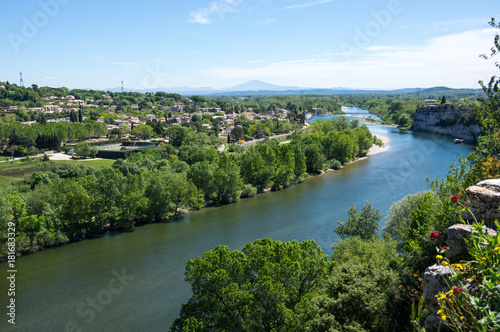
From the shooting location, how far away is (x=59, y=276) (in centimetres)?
1762

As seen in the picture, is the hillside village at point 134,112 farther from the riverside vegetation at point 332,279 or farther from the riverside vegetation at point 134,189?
the riverside vegetation at point 332,279

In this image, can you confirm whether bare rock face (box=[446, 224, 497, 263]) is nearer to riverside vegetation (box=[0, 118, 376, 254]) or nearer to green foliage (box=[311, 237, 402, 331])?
green foliage (box=[311, 237, 402, 331])

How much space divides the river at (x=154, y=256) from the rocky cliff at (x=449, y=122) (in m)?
34.9

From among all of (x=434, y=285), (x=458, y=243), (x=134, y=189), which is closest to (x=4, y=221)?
(x=134, y=189)

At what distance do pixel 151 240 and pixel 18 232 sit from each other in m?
7.67

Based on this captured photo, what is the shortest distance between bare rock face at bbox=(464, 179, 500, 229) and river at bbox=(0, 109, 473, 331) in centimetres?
1195

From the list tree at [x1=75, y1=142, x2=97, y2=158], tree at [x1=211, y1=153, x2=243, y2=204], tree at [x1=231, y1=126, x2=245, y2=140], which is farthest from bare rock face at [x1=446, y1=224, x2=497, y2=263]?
tree at [x1=231, y1=126, x2=245, y2=140]

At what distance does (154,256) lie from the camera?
19547mm

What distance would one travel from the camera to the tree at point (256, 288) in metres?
9.75

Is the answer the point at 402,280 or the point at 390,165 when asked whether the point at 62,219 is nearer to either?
the point at 402,280

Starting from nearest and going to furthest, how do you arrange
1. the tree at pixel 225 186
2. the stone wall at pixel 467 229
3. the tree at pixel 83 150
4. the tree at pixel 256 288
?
the stone wall at pixel 467 229, the tree at pixel 256 288, the tree at pixel 225 186, the tree at pixel 83 150

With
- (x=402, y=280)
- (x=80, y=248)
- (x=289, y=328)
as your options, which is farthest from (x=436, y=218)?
(x=80, y=248)

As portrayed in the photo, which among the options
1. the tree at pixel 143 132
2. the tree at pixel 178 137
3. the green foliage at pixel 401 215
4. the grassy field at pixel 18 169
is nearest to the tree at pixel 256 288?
the green foliage at pixel 401 215

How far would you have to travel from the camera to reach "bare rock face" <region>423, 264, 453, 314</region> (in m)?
5.15
